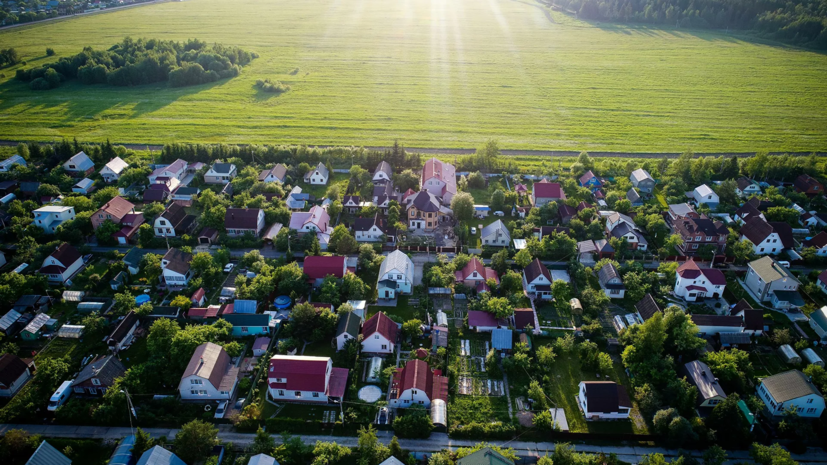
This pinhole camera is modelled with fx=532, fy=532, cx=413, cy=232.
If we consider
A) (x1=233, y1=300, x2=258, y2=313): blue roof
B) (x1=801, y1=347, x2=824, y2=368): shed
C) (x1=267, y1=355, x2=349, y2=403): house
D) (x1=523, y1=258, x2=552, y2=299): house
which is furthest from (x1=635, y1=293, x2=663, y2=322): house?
(x1=233, y1=300, x2=258, y2=313): blue roof

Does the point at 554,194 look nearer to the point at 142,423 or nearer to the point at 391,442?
the point at 391,442

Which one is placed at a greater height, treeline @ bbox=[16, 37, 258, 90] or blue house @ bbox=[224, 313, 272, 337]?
treeline @ bbox=[16, 37, 258, 90]

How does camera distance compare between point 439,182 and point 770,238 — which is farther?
point 439,182

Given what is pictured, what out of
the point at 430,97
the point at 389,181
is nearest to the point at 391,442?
the point at 389,181

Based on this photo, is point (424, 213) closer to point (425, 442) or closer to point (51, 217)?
point (425, 442)

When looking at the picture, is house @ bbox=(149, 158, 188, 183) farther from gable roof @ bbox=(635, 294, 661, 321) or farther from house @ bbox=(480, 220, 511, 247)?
gable roof @ bbox=(635, 294, 661, 321)

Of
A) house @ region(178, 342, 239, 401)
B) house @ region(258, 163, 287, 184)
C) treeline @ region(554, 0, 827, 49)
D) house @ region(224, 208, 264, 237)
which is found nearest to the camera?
house @ region(178, 342, 239, 401)

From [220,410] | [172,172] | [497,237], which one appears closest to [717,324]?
[497,237]
